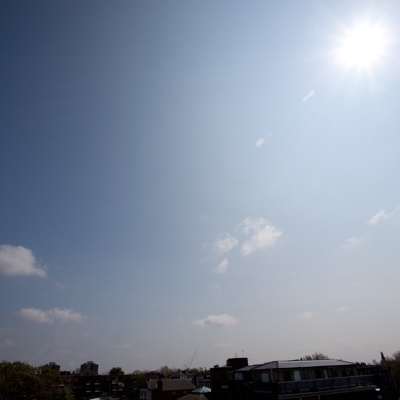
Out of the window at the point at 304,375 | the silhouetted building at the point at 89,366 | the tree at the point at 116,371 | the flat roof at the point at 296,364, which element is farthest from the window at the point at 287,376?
the silhouetted building at the point at 89,366

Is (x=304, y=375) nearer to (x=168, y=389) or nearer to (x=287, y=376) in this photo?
(x=287, y=376)

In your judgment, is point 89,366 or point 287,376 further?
point 89,366

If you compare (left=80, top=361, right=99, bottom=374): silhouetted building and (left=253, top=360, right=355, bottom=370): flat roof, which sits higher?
(left=80, top=361, right=99, bottom=374): silhouetted building

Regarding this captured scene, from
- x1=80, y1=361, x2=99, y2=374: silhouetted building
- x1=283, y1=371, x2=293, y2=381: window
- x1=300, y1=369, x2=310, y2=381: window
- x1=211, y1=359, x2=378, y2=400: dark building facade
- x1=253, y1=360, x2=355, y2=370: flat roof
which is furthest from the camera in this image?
x1=80, y1=361, x2=99, y2=374: silhouetted building

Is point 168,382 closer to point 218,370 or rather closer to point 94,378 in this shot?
point 218,370

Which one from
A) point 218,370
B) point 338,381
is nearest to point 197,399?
point 218,370

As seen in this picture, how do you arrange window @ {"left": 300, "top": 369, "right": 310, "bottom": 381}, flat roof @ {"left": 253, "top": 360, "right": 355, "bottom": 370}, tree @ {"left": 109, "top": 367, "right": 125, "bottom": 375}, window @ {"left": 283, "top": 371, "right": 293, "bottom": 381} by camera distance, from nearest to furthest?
window @ {"left": 283, "top": 371, "right": 293, "bottom": 381}
flat roof @ {"left": 253, "top": 360, "right": 355, "bottom": 370}
window @ {"left": 300, "top": 369, "right": 310, "bottom": 381}
tree @ {"left": 109, "top": 367, "right": 125, "bottom": 375}

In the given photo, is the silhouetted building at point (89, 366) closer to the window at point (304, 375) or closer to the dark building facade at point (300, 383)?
the dark building facade at point (300, 383)

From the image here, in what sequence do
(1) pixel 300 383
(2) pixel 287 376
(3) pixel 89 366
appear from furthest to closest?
1. (3) pixel 89 366
2. (2) pixel 287 376
3. (1) pixel 300 383

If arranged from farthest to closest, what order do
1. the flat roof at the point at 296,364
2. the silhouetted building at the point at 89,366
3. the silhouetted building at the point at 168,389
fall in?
the silhouetted building at the point at 89,366 < the silhouetted building at the point at 168,389 < the flat roof at the point at 296,364

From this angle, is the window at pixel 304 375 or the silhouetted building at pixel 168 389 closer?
the window at pixel 304 375

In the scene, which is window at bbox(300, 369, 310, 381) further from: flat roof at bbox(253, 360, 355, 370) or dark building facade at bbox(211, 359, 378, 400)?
flat roof at bbox(253, 360, 355, 370)

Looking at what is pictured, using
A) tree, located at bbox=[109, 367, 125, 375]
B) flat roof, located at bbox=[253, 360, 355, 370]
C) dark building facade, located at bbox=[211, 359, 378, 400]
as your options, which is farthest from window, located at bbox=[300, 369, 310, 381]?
tree, located at bbox=[109, 367, 125, 375]

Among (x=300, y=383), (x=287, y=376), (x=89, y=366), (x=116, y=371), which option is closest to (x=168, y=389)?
(x=287, y=376)
